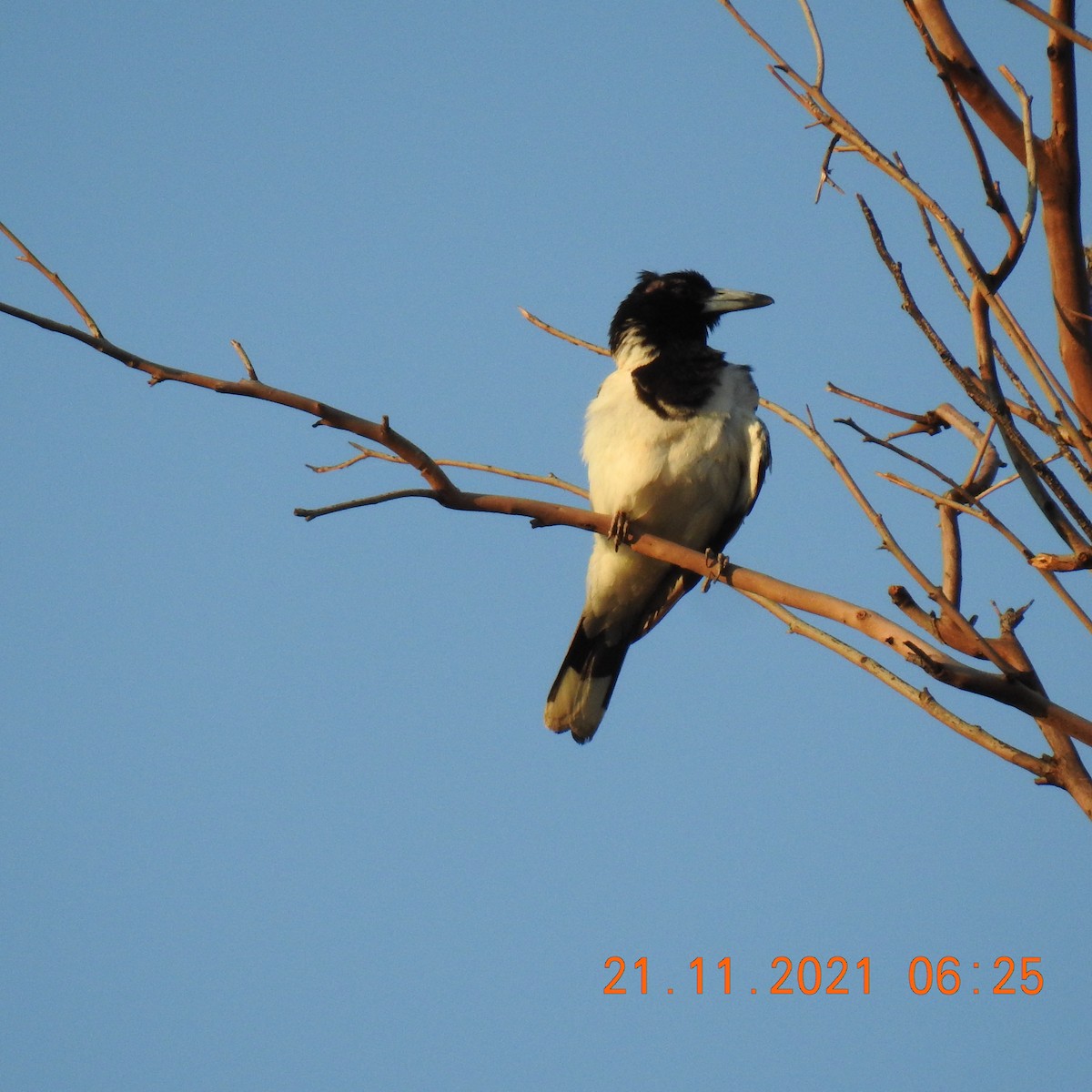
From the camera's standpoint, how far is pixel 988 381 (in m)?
2.62

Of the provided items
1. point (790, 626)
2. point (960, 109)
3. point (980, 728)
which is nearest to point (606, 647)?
point (790, 626)

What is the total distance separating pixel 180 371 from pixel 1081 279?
2.15 meters

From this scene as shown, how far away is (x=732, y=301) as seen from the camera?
253 inches

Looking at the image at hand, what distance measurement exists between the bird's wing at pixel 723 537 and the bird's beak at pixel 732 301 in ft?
2.85

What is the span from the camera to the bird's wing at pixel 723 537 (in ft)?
18.9

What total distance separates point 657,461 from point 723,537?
0.68 meters

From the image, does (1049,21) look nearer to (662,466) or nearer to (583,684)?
(662,466)

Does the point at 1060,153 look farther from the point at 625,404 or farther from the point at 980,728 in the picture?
the point at 625,404

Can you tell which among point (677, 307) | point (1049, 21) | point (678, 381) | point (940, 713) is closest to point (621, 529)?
point (678, 381)

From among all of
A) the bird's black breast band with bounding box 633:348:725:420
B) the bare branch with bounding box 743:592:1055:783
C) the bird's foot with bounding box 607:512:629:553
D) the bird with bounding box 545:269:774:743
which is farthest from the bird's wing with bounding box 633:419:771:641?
the bare branch with bounding box 743:592:1055:783

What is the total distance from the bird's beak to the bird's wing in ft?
2.85

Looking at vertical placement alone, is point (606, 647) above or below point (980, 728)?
above

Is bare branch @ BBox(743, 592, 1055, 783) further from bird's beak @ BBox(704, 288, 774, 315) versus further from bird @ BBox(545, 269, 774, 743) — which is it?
bird's beak @ BBox(704, 288, 774, 315)

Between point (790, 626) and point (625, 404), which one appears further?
point (625, 404)
